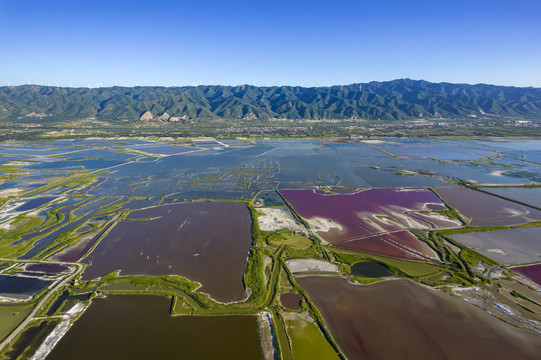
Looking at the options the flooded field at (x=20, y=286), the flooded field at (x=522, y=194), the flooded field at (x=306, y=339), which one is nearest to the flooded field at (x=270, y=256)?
the flooded field at (x=306, y=339)

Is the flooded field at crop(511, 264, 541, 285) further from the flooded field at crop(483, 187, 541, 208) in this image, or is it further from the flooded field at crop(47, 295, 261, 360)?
the flooded field at crop(47, 295, 261, 360)

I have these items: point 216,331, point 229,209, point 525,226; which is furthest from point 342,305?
point 525,226

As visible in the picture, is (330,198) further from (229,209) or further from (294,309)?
(294,309)

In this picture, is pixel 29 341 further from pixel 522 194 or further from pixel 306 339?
pixel 522 194

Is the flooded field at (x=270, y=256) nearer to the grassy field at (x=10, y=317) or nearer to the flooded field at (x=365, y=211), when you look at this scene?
the grassy field at (x=10, y=317)

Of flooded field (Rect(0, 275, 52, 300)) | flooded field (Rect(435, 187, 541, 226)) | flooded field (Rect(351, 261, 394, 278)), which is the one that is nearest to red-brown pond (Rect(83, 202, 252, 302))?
flooded field (Rect(0, 275, 52, 300))

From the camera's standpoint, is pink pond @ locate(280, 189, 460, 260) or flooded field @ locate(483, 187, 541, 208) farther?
flooded field @ locate(483, 187, 541, 208)

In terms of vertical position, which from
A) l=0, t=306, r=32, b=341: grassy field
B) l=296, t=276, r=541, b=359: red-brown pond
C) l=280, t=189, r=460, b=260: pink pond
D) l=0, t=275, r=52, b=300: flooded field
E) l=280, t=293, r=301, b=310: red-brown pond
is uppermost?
l=280, t=189, r=460, b=260: pink pond
